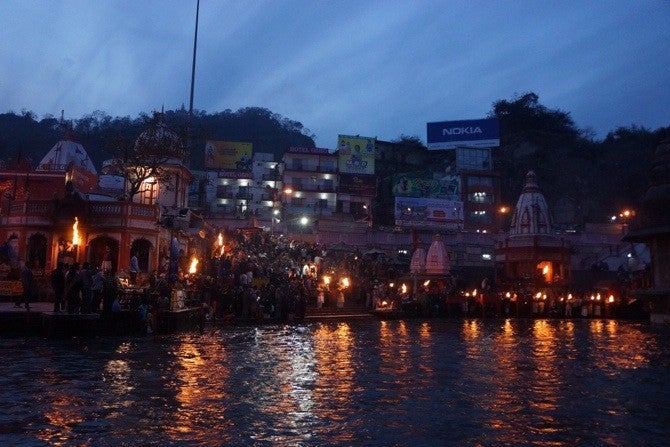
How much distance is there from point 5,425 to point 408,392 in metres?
5.89

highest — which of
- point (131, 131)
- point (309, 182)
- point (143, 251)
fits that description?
point (131, 131)

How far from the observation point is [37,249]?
31.3 metres

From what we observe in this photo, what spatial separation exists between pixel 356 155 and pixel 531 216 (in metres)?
33.9

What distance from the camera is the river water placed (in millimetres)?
6738

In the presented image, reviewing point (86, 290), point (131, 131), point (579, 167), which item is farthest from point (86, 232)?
point (131, 131)

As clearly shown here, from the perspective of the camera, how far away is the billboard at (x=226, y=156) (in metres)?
82.0

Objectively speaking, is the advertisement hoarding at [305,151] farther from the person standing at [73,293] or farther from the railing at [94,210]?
the person standing at [73,293]

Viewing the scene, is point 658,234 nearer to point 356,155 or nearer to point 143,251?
A: point 143,251

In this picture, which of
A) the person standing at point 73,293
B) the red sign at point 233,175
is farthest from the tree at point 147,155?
the red sign at point 233,175

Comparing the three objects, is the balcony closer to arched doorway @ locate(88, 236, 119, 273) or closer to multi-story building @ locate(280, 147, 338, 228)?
arched doorway @ locate(88, 236, 119, 273)

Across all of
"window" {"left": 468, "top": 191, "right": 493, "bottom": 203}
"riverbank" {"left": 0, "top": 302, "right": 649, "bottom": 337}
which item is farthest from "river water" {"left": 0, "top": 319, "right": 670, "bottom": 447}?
"window" {"left": 468, "top": 191, "right": 493, "bottom": 203}

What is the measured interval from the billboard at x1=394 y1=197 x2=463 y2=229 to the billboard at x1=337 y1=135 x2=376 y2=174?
14867 mm

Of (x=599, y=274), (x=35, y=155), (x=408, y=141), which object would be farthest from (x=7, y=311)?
(x=35, y=155)

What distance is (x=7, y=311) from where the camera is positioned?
56.5 feet
